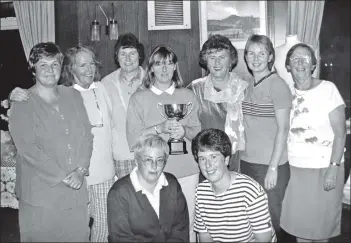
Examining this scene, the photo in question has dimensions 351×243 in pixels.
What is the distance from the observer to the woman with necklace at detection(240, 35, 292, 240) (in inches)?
95.5

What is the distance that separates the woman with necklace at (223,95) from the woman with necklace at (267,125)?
7 centimetres

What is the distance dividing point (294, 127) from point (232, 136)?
45cm

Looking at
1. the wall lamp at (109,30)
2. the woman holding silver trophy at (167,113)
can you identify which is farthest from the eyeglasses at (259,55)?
the wall lamp at (109,30)

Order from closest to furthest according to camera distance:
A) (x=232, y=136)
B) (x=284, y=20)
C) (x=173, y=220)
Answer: (x=173, y=220)
(x=232, y=136)
(x=284, y=20)

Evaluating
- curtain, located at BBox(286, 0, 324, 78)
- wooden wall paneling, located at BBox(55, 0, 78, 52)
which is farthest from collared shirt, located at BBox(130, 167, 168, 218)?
wooden wall paneling, located at BBox(55, 0, 78, 52)

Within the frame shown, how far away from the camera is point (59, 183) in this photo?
2252 mm

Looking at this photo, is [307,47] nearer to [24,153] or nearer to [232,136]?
[232,136]

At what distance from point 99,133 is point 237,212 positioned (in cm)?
113

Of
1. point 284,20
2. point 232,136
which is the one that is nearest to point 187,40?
point 284,20

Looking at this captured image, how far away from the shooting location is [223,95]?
2.64 metres

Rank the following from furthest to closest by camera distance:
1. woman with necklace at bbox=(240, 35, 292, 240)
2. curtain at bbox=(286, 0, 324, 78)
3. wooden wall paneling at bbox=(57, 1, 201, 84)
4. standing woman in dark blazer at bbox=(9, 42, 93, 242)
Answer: wooden wall paneling at bbox=(57, 1, 201, 84), curtain at bbox=(286, 0, 324, 78), woman with necklace at bbox=(240, 35, 292, 240), standing woman in dark blazer at bbox=(9, 42, 93, 242)

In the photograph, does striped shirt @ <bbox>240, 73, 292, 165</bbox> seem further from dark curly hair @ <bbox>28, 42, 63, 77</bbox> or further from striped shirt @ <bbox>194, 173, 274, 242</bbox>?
dark curly hair @ <bbox>28, 42, 63, 77</bbox>

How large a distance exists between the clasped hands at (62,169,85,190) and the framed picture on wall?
263cm

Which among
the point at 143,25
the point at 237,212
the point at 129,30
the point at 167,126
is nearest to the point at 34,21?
the point at 129,30
